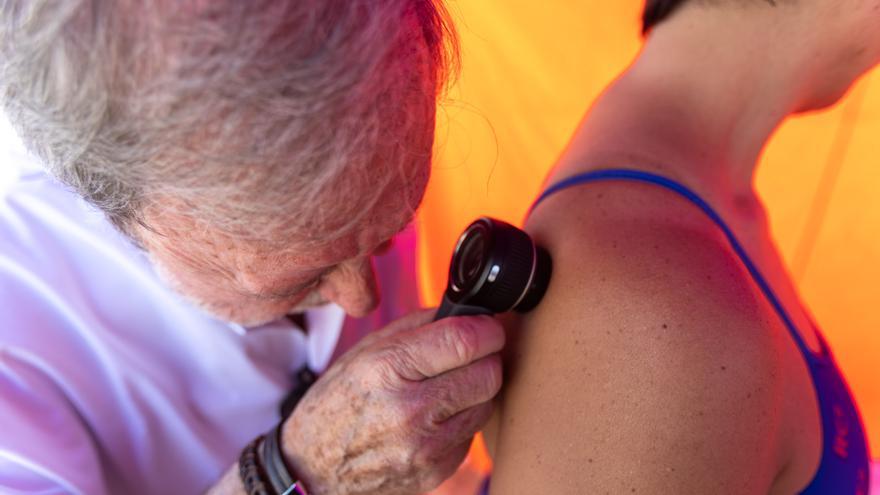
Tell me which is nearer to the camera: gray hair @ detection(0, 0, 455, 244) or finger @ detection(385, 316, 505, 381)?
gray hair @ detection(0, 0, 455, 244)

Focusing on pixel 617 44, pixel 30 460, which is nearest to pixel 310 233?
pixel 30 460

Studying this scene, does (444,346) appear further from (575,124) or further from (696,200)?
(575,124)

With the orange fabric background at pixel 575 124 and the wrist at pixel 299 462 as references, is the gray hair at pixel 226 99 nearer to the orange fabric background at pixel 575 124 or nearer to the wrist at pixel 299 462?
the wrist at pixel 299 462

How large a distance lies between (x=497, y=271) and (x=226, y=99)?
26cm

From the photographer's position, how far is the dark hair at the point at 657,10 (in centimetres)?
72

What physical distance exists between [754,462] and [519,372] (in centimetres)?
20

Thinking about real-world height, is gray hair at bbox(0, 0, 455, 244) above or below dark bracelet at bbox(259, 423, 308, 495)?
above

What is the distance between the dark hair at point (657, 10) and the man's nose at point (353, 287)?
1.36 ft

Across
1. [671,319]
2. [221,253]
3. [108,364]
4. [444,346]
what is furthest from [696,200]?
[108,364]

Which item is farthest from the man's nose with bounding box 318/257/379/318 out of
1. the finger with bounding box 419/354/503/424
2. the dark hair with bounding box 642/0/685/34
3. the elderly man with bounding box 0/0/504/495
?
the dark hair with bounding box 642/0/685/34

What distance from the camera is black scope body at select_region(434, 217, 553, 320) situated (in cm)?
56

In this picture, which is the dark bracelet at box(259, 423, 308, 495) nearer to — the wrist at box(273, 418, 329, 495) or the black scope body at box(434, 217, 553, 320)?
the wrist at box(273, 418, 329, 495)

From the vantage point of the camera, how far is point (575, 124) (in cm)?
137

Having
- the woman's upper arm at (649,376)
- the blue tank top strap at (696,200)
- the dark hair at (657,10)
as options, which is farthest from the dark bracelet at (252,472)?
the dark hair at (657,10)
